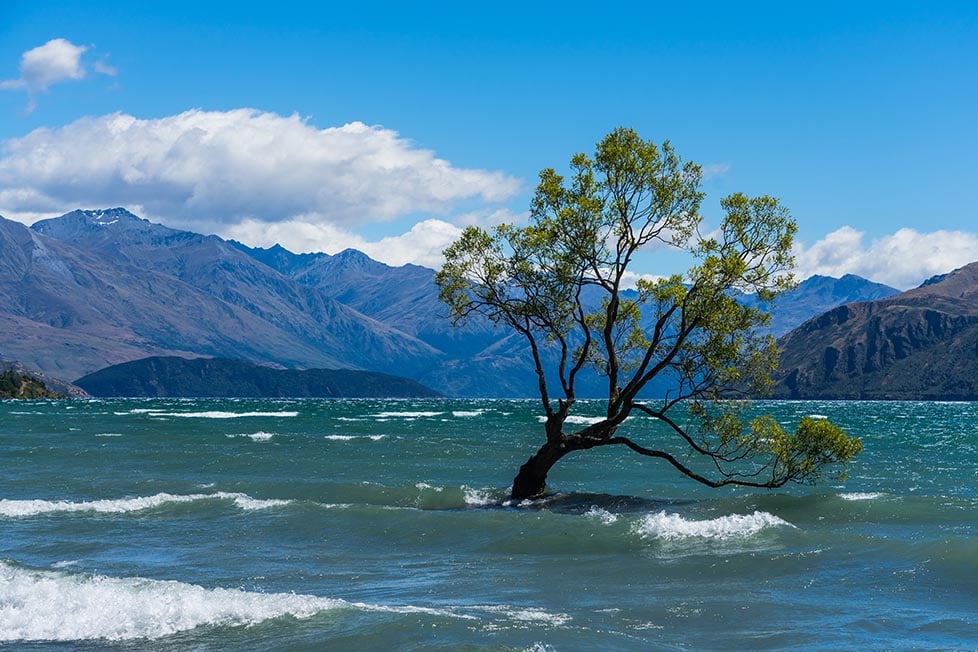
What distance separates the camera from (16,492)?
4278 cm

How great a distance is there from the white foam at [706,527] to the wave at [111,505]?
47.0ft

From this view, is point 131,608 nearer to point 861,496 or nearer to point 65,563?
point 65,563

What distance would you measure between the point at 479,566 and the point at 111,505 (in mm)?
17629

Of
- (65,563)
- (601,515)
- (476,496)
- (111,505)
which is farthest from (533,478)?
(65,563)

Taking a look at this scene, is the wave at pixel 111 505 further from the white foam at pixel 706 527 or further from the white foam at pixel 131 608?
the white foam at pixel 131 608

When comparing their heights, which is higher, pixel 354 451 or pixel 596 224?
pixel 596 224

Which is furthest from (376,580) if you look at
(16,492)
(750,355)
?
(16,492)

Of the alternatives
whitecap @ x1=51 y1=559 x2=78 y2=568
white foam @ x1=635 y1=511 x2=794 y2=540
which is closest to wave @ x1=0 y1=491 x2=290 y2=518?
whitecap @ x1=51 y1=559 x2=78 y2=568

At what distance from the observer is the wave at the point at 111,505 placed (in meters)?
34.7

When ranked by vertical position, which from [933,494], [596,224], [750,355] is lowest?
[933,494]

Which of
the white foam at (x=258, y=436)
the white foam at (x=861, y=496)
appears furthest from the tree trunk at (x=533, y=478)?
the white foam at (x=258, y=436)

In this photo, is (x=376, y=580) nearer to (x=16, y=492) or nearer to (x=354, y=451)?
(x=16, y=492)

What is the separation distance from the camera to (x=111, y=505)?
3600 cm

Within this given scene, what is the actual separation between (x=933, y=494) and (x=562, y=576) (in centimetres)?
2611
